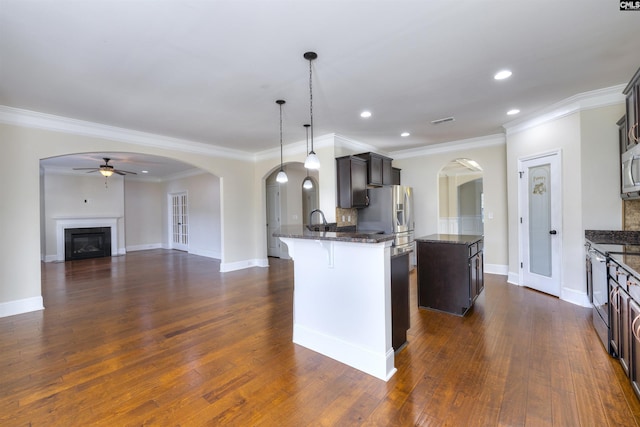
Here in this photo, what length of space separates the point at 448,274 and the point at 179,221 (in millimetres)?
8907

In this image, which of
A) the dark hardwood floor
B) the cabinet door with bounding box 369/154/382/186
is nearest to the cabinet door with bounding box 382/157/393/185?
the cabinet door with bounding box 369/154/382/186

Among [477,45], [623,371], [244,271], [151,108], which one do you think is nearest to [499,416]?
[623,371]

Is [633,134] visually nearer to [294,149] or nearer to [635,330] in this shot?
[635,330]

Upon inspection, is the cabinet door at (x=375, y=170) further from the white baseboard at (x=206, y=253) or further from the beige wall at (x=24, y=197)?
the white baseboard at (x=206, y=253)

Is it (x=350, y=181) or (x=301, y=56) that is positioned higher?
(x=301, y=56)

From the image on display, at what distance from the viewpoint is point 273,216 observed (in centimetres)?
796

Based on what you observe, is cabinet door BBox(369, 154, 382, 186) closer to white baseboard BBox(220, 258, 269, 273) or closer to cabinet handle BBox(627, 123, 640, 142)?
white baseboard BBox(220, 258, 269, 273)

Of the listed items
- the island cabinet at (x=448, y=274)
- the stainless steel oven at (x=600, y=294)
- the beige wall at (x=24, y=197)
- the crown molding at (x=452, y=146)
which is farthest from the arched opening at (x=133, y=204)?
the stainless steel oven at (x=600, y=294)

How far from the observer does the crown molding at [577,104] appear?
3379 millimetres

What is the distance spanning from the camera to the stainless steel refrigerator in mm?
5301

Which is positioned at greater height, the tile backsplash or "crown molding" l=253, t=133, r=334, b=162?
"crown molding" l=253, t=133, r=334, b=162

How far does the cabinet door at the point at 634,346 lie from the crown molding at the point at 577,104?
2.86 m

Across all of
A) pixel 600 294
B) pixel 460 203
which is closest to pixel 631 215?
pixel 600 294

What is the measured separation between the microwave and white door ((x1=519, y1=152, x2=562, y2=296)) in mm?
800
